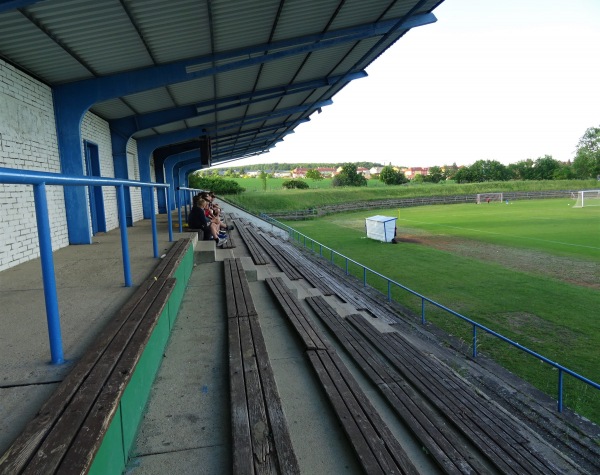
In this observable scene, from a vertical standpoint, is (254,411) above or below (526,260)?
above

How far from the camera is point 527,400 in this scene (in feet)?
20.5

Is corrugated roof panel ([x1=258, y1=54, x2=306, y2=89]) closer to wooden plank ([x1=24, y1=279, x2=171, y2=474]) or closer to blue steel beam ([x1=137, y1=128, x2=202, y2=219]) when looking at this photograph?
blue steel beam ([x1=137, y1=128, x2=202, y2=219])

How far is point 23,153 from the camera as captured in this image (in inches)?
255

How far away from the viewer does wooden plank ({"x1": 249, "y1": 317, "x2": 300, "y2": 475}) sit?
2.20m

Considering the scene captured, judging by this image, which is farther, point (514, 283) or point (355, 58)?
point (514, 283)

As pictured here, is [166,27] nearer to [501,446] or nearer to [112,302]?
[112,302]

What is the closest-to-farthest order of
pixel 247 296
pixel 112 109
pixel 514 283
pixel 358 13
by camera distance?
pixel 247 296 → pixel 358 13 → pixel 112 109 → pixel 514 283

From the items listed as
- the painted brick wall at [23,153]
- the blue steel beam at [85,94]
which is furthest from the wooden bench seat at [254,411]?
the blue steel beam at [85,94]

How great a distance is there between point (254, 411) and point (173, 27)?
6.56 meters

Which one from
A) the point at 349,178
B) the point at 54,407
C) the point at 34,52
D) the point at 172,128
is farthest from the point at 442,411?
the point at 349,178

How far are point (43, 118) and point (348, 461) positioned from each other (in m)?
7.59

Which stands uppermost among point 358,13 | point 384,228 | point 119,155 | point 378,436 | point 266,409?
point 358,13

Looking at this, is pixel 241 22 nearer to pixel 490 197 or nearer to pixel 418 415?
pixel 418 415

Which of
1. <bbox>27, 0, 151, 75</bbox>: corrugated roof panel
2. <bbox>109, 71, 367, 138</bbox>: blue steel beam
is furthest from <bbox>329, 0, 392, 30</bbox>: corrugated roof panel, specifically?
<bbox>109, 71, 367, 138</bbox>: blue steel beam
